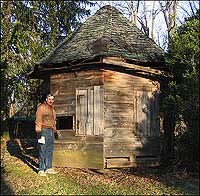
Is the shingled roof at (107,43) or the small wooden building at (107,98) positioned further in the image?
the shingled roof at (107,43)

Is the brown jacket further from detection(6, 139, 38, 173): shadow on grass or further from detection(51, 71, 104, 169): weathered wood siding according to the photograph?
detection(6, 139, 38, 173): shadow on grass

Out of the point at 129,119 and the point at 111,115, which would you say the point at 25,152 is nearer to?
the point at 111,115

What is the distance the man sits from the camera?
1175cm

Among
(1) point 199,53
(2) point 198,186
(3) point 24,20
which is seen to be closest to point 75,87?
(1) point 199,53

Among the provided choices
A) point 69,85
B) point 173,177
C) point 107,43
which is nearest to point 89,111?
point 69,85

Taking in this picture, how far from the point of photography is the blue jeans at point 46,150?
1177cm

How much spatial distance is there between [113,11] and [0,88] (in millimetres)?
6124

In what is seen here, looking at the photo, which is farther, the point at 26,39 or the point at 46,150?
the point at 26,39

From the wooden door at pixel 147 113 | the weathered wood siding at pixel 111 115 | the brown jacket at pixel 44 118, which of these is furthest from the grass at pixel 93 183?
the wooden door at pixel 147 113

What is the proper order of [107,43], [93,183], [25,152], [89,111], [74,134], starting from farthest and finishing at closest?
[25,152], [74,134], [107,43], [89,111], [93,183]

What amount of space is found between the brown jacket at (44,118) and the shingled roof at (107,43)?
2133 mm

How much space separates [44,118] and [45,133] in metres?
0.44

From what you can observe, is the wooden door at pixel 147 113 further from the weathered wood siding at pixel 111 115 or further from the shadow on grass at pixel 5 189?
the shadow on grass at pixel 5 189

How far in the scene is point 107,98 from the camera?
510 inches
